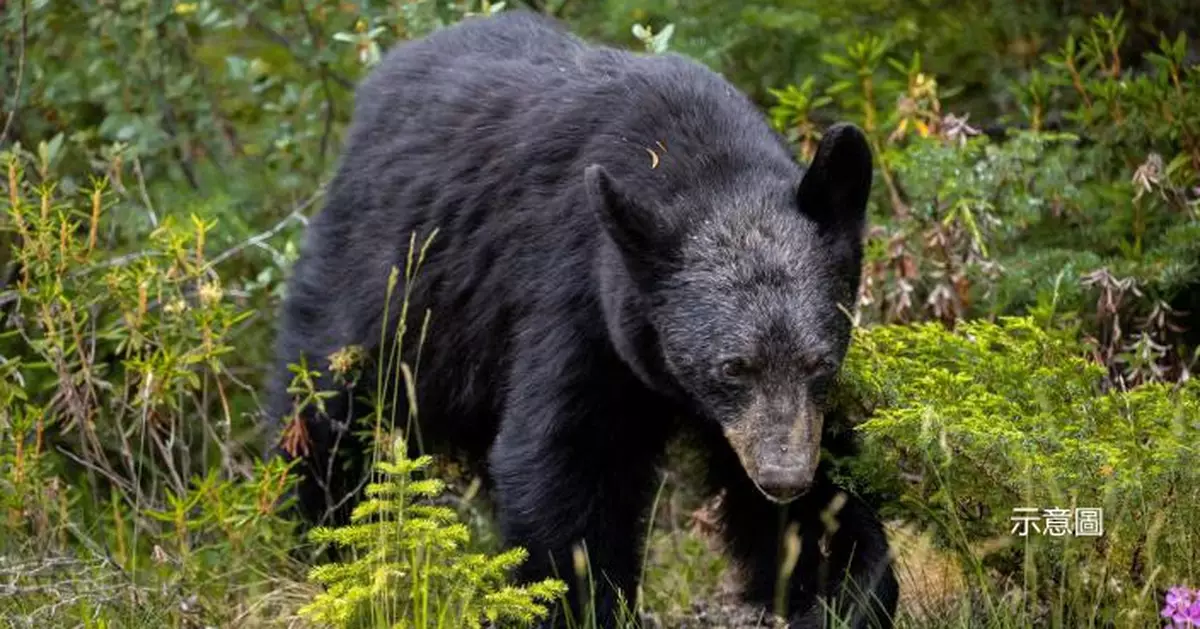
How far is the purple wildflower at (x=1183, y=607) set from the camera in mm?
4016

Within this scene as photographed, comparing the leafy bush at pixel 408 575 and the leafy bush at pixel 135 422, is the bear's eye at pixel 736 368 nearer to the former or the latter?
the leafy bush at pixel 408 575

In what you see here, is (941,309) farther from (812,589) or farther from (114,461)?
(114,461)

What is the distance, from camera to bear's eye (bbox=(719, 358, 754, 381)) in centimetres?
475

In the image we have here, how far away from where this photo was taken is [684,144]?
204 inches

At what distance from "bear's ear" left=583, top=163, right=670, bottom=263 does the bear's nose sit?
661 mm

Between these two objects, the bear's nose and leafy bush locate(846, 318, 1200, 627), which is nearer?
leafy bush locate(846, 318, 1200, 627)

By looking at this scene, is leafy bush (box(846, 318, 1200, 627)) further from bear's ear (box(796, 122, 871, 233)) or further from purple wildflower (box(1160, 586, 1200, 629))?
bear's ear (box(796, 122, 871, 233))

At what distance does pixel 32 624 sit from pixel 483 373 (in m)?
1.53

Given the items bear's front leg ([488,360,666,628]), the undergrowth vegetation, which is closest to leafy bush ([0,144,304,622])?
the undergrowth vegetation

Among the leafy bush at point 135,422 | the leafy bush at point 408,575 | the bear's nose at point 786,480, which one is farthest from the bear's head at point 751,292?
the leafy bush at point 135,422

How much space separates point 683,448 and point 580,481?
53cm

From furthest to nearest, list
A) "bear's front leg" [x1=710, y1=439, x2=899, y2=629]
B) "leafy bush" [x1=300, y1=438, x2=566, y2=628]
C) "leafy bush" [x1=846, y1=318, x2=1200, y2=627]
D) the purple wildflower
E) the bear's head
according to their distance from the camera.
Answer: "bear's front leg" [x1=710, y1=439, x2=899, y2=629], the bear's head, "leafy bush" [x1=846, y1=318, x2=1200, y2=627], "leafy bush" [x1=300, y1=438, x2=566, y2=628], the purple wildflower

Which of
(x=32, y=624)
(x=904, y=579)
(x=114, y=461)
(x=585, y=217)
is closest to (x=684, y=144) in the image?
(x=585, y=217)

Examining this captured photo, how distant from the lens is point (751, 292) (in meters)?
4.83
